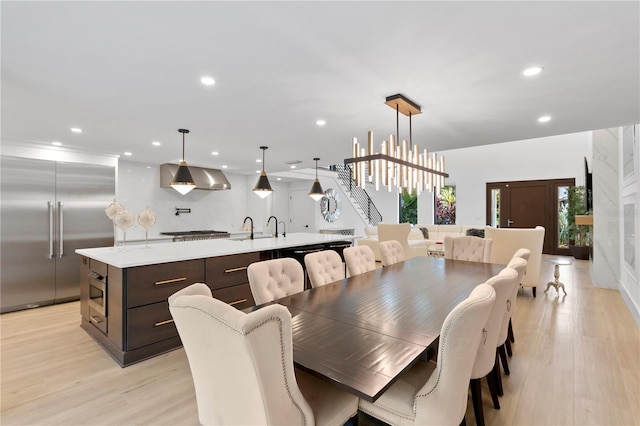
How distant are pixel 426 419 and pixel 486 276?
1.89 metres

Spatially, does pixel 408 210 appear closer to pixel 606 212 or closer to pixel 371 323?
pixel 606 212

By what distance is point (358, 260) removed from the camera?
3.22m

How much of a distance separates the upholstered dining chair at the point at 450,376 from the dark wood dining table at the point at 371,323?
12cm

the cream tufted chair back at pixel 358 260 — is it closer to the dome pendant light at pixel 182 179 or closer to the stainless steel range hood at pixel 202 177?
the dome pendant light at pixel 182 179

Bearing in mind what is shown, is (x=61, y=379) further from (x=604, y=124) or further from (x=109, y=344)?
(x=604, y=124)

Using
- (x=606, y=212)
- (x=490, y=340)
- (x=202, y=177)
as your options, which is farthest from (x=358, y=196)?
(x=490, y=340)

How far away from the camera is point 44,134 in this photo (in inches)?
148

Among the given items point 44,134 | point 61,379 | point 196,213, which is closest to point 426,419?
point 61,379

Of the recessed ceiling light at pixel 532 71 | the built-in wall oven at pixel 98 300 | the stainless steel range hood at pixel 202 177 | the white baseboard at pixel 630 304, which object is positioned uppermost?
the recessed ceiling light at pixel 532 71

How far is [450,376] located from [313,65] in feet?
6.38

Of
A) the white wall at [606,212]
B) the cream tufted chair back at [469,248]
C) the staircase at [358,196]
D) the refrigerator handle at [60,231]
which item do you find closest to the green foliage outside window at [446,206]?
the staircase at [358,196]

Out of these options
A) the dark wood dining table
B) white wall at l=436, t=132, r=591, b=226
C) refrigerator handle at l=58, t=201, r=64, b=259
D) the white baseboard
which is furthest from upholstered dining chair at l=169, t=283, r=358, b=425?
white wall at l=436, t=132, r=591, b=226

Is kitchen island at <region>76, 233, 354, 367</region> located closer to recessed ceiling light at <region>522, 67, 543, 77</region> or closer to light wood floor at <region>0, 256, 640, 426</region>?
light wood floor at <region>0, 256, 640, 426</region>

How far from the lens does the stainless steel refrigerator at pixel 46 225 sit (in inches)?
158
